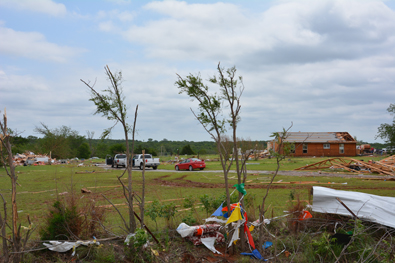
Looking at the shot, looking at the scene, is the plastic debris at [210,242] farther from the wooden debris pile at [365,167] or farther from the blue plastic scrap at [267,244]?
the wooden debris pile at [365,167]

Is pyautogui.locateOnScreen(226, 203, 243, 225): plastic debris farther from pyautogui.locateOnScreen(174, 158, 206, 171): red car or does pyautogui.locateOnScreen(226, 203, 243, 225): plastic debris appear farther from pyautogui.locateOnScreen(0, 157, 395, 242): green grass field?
pyautogui.locateOnScreen(174, 158, 206, 171): red car

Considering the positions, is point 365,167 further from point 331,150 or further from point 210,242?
point 331,150

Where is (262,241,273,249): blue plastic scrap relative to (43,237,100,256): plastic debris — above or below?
below

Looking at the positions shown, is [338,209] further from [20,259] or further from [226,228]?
[20,259]

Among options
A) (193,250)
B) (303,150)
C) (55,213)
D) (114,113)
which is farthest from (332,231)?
(303,150)

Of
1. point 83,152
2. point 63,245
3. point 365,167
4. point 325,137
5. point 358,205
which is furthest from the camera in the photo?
point 83,152

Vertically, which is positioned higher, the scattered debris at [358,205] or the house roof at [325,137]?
the house roof at [325,137]

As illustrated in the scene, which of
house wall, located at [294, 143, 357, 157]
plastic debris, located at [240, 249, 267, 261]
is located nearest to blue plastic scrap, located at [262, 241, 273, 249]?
plastic debris, located at [240, 249, 267, 261]

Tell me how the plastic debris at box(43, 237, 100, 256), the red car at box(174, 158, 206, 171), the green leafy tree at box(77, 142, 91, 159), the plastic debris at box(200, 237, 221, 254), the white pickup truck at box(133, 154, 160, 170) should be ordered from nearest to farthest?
the plastic debris at box(43, 237, 100, 256) < the plastic debris at box(200, 237, 221, 254) < the red car at box(174, 158, 206, 171) < the white pickup truck at box(133, 154, 160, 170) < the green leafy tree at box(77, 142, 91, 159)

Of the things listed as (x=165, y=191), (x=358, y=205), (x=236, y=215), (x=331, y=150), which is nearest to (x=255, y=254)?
(x=236, y=215)

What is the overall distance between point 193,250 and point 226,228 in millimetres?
786

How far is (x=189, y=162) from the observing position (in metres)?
31.9

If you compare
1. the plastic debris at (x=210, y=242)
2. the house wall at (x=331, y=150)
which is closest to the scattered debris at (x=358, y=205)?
the plastic debris at (x=210, y=242)

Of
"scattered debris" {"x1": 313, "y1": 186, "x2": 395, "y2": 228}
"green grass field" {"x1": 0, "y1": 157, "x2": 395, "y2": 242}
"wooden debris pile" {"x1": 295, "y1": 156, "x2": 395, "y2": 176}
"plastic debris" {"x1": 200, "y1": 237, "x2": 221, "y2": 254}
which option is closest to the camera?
"plastic debris" {"x1": 200, "y1": 237, "x2": 221, "y2": 254}
